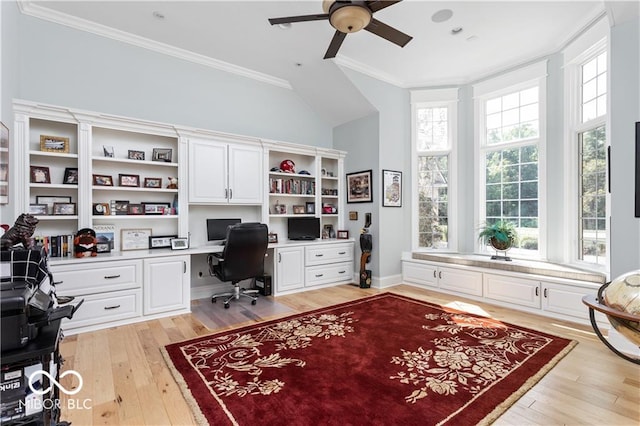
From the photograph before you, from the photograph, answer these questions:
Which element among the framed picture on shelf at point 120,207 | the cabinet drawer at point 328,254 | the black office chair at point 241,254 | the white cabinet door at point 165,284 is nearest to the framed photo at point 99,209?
the framed picture on shelf at point 120,207

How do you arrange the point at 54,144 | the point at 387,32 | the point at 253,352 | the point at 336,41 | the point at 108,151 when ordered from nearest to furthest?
the point at 253,352 < the point at 387,32 < the point at 336,41 < the point at 54,144 < the point at 108,151

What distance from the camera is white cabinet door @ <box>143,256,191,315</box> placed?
329cm

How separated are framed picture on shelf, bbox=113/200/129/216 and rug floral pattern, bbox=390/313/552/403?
3402mm

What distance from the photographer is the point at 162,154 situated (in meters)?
3.83

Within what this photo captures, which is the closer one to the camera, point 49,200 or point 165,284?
point 49,200

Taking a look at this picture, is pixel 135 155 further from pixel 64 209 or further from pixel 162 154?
pixel 64 209

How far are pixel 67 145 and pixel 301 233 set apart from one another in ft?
10.2

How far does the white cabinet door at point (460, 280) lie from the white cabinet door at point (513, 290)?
4.2 inches

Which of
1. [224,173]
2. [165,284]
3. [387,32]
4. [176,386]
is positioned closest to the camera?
[176,386]

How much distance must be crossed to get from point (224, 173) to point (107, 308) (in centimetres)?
204

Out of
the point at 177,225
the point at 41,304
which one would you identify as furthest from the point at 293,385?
the point at 177,225

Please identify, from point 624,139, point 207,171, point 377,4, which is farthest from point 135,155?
point 624,139

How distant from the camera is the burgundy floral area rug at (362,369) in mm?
1755

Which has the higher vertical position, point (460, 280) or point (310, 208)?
point (310, 208)
